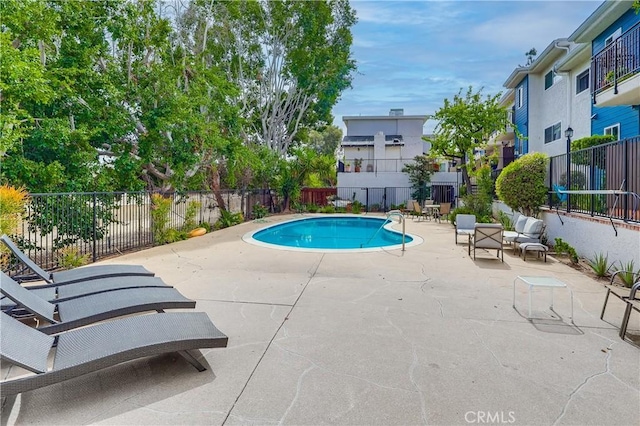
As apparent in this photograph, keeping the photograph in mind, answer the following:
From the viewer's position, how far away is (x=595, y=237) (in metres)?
7.12

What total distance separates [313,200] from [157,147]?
12.7 meters

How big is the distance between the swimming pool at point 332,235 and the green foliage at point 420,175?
5665 mm

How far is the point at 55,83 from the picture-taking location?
334 inches

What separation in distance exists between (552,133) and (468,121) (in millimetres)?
4181

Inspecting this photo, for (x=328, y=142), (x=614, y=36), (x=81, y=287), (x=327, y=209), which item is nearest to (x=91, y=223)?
(x=81, y=287)

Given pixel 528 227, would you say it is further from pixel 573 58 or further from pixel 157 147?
pixel 157 147

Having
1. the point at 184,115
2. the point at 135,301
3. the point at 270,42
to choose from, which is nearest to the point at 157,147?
the point at 184,115

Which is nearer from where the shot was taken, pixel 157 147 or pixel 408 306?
pixel 408 306

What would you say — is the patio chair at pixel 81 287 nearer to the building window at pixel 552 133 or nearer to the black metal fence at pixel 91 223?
the black metal fence at pixel 91 223

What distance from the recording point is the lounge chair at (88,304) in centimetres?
334

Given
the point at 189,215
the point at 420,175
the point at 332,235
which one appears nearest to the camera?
the point at 189,215

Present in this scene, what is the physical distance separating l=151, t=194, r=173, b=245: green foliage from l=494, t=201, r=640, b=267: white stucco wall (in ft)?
35.9

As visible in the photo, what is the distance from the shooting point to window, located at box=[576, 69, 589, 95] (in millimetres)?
13945

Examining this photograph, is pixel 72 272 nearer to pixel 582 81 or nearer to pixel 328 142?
pixel 582 81
